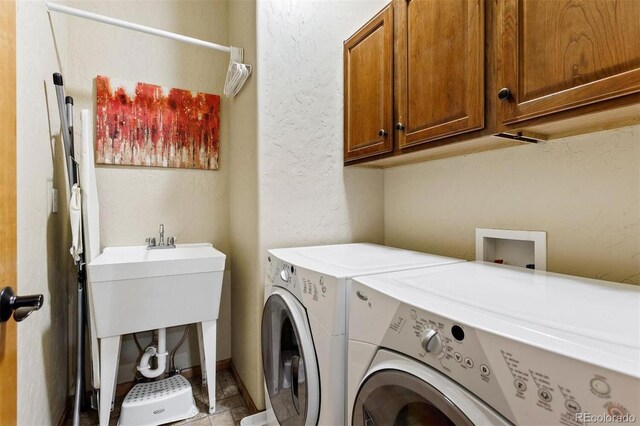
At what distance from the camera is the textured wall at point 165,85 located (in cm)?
183

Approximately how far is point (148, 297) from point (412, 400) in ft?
4.35

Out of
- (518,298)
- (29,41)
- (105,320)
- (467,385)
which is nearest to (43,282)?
(105,320)

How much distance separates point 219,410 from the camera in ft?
5.56

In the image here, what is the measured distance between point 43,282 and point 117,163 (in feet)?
2.64

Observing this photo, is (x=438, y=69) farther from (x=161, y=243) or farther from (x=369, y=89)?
(x=161, y=243)

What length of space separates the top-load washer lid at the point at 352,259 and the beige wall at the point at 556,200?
0.28 m

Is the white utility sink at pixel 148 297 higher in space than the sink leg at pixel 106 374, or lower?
higher

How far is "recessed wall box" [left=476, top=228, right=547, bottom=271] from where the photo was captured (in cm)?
119

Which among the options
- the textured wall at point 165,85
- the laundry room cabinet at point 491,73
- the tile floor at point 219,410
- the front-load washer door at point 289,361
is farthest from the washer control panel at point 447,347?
the textured wall at point 165,85

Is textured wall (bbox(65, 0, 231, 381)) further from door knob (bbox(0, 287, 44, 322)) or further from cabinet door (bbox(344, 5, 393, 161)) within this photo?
door knob (bbox(0, 287, 44, 322))

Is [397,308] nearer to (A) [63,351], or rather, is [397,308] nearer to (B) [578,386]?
(B) [578,386]

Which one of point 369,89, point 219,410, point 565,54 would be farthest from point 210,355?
point 565,54

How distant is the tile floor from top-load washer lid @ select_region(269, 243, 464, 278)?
0.98 metres

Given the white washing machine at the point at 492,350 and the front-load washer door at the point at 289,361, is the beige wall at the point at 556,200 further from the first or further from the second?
the front-load washer door at the point at 289,361
